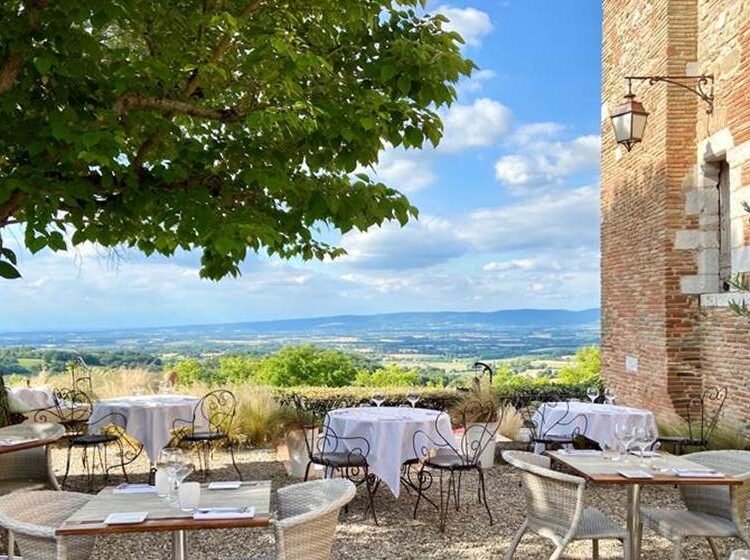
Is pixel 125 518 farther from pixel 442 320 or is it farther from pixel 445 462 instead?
pixel 442 320

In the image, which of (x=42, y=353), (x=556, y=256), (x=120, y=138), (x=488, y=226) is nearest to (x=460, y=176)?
(x=488, y=226)

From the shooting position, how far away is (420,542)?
224 inches

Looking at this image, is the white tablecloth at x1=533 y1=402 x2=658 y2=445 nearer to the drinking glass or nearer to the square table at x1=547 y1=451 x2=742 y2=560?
the square table at x1=547 y1=451 x2=742 y2=560

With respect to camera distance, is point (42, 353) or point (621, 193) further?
point (42, 353)

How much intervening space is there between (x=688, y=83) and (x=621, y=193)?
6.95ft

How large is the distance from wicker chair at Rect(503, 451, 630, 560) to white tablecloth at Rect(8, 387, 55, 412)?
24.7 feet

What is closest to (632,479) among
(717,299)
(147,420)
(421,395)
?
(147,420)

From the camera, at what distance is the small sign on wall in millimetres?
10609

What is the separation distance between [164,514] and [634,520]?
9.14 feet

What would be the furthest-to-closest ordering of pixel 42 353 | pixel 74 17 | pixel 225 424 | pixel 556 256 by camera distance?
1. pixel 556 256
2. pixel 42 353
3. pixel 225 424
4. pixel 74 17

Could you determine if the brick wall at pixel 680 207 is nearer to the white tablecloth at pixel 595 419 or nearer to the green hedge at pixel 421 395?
the green hedge at pixel 421 395

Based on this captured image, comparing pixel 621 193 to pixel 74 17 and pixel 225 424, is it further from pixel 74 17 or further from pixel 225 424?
pixel 74 17

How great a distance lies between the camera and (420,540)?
575 cm

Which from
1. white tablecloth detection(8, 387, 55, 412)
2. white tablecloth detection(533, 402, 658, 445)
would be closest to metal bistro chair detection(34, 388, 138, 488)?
white tablecloth detection(8, 387, 55, 412)
